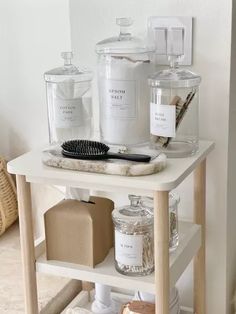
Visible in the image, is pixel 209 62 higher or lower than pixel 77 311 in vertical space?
higher

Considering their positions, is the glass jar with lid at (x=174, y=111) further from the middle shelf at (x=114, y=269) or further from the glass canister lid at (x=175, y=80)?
the middle shelf at (x=114, y=269)

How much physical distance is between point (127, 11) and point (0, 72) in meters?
0.61

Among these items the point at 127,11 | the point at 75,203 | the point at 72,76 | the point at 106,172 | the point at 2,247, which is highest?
the point at 127,11

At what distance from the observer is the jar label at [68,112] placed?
1379 mm

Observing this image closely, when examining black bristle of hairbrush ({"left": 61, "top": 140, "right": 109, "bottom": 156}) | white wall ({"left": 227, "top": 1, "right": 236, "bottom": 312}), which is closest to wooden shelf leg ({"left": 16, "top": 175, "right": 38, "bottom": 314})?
black bristle of hairbrush ({"left": 61, "top": 140, "right": 109, "bottom": 156})

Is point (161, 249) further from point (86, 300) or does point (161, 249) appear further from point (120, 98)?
point (86, 300)

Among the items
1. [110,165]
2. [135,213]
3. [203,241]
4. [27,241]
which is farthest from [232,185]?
[27,241]

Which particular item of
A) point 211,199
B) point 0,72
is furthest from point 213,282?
point 0,72

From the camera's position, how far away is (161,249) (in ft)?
3.93

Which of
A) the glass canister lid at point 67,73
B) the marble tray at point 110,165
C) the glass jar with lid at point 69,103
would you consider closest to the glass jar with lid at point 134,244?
the marble tray at point 110,165

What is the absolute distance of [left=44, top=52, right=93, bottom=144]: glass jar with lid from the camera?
1385mm

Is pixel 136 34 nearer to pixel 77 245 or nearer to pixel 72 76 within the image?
pixel 72 76

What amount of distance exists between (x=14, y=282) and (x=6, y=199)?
0.33 meters

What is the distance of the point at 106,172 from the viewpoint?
48.2 inches
